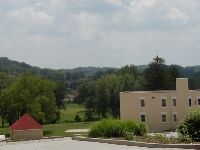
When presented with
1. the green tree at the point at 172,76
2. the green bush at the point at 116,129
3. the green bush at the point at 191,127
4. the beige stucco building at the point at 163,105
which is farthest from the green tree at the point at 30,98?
the green bush at the point at 191,127

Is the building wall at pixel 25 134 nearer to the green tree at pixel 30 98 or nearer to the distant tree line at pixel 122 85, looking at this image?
the green tree at pixel 30 98

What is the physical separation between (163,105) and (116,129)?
29.3m

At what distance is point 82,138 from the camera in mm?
35875

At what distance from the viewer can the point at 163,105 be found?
62.5 m

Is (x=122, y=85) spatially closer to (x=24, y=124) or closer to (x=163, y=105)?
(x=163, y=105)

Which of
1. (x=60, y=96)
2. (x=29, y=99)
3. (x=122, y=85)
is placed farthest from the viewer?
(x=60, y=96)

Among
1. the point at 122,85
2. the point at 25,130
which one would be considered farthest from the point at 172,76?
A: the point at 25,130

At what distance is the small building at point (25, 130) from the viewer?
146ft

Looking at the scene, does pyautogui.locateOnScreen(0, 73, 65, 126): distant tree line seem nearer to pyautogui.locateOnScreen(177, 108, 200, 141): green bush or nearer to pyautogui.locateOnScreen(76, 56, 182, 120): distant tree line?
pyautogui.locateOnScreen(76, 56, 182, 120): distant tree line

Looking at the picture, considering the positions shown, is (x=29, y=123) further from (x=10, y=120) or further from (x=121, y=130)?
(x=10, y=120)

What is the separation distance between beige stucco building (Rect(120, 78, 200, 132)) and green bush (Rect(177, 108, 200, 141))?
111 feet

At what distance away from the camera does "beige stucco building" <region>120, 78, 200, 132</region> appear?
62031mm

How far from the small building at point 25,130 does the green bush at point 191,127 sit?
20053 mm

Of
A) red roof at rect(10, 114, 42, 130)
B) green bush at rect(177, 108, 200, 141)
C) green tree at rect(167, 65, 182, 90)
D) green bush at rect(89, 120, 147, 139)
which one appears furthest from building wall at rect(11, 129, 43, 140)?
green tree at rect(167, 65, 182, 90)
